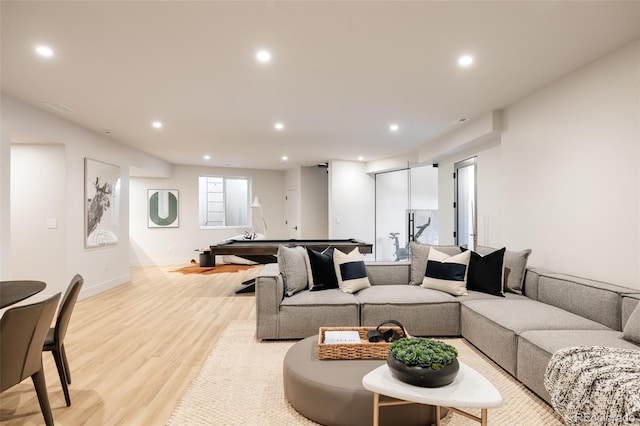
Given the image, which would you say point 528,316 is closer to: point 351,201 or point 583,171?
point 583,171

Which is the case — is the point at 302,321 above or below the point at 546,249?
below

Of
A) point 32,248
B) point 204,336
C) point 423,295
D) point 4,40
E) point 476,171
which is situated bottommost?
point 204,336

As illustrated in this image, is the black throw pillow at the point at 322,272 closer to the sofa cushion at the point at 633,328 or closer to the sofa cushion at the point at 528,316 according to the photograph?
the sofa cushion at the point at 528,316

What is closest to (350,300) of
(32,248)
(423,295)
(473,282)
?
(423,295)

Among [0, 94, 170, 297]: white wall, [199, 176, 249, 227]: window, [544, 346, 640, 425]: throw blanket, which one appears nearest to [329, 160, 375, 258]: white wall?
[199, 176, 249, 227]: window

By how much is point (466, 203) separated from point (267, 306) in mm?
4034

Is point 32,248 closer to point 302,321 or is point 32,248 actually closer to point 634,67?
point 302,321

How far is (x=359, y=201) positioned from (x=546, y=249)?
493 centimetres

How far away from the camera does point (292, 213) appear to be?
953 centimetres

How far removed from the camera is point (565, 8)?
85.5 inches

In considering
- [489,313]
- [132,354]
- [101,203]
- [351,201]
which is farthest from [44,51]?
[351,201]

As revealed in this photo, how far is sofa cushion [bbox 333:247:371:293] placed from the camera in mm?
3477

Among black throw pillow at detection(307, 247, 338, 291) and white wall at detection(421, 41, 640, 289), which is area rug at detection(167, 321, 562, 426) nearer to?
black throw pillow at detection(307, 247, 338, 291)

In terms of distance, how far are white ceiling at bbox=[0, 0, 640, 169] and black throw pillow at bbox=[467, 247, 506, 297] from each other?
1.78m
